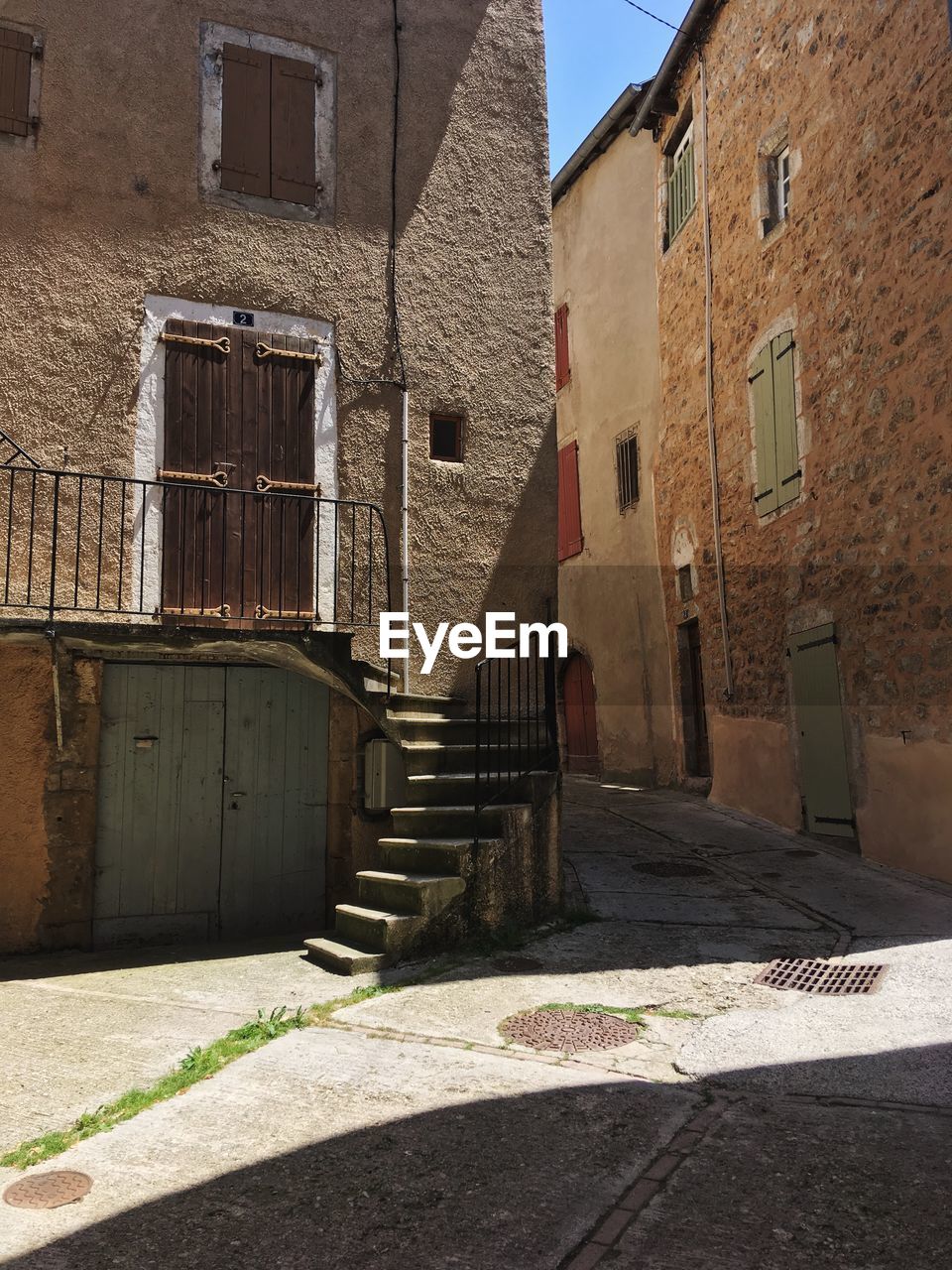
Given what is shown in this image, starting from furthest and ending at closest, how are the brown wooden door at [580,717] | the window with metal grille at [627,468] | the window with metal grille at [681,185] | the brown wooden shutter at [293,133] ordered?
the brown wooden door at [580,717], the window with metal grille at [627,468], the window with metal grille at [681,185], the brown wooden shutter at [293,133]

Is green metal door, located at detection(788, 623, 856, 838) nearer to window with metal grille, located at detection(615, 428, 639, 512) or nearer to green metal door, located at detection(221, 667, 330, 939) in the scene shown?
green metal door, located at detection(221, 667, 330, 939)

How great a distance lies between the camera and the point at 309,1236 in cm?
278

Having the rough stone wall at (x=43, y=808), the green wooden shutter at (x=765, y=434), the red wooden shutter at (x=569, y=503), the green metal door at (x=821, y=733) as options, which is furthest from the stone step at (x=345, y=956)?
the red wooden shutter at (x=569, y=503)

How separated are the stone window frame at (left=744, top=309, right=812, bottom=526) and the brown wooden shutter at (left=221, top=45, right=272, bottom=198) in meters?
5.22

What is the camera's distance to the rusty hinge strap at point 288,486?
7141mm

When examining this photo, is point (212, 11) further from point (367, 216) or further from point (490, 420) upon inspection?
point (490, 420)

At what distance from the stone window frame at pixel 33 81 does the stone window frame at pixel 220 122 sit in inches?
42.7

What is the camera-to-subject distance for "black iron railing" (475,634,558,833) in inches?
252

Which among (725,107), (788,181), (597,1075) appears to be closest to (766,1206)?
(597,1075)

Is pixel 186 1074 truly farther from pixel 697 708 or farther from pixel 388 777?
pixel 697 708

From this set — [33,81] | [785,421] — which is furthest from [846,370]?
[33,81]

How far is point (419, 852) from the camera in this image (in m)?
6.11

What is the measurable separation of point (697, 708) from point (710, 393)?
12.7 ft

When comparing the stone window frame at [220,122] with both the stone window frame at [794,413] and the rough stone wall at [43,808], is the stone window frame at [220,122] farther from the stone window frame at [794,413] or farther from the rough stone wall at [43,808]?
the stone window frame at [794,413]
